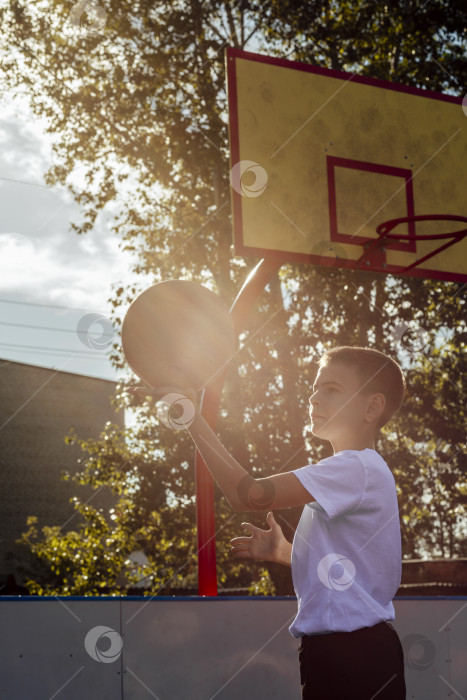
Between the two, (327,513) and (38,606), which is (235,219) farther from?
(327,513)

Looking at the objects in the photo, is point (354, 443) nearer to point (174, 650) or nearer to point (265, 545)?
point (265, 545)

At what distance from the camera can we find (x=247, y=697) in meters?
4.44

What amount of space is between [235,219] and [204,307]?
2987 mm

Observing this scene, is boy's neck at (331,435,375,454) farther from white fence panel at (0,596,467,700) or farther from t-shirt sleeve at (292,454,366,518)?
white fence panel at (0,596,467,700)

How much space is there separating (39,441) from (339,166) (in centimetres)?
2337

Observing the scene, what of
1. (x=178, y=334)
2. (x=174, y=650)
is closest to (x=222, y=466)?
(x=178, y=334)

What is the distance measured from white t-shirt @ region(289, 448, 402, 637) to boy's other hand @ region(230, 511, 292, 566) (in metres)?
0.20

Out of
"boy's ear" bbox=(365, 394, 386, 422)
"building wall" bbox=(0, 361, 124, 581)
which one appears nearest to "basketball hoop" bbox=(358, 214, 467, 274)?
"boy's ear" bbox=(365, 394, 386, 422)

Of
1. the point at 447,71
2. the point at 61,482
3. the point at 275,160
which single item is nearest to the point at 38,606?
the point at 275,160

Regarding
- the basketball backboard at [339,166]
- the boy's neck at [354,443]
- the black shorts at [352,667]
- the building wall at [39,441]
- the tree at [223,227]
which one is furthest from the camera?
the building wall at [39,441]

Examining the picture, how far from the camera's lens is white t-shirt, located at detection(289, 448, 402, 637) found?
222 centimetres

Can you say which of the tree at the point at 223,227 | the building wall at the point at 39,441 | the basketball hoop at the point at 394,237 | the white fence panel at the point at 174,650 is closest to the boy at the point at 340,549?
the white fence panel at the point at 174,650

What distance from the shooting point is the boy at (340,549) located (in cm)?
219

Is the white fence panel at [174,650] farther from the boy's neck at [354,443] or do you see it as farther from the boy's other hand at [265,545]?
the boy's neck at [354,443]
